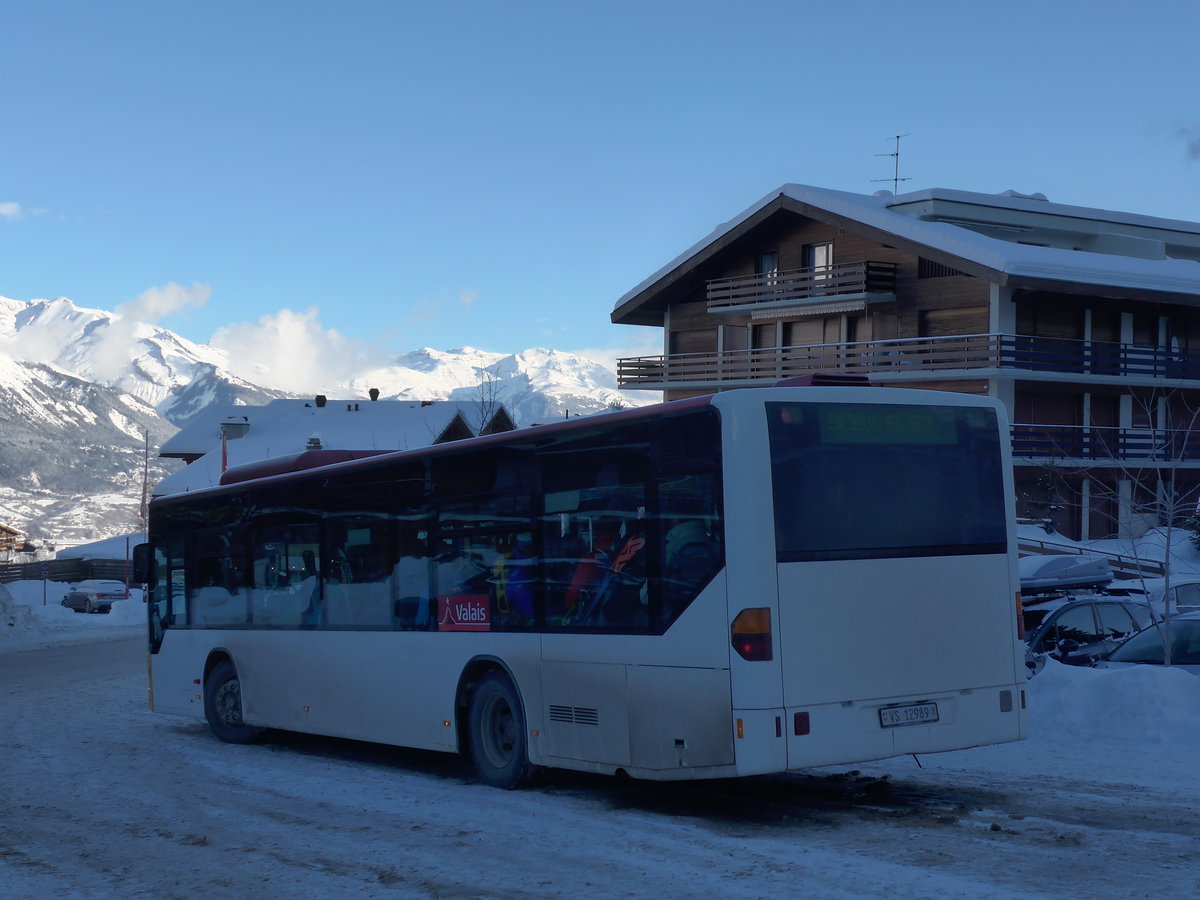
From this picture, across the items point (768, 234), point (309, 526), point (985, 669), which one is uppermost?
point (768, 234)

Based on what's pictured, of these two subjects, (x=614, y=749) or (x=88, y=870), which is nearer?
(x=88, y=870)

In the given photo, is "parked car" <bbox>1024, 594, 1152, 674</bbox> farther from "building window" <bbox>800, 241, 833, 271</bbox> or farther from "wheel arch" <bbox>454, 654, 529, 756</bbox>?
"building window" <bbox>800, 241, 833, 271</bbox>

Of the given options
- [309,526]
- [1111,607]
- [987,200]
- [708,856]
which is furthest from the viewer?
[987,200]

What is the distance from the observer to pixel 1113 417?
4684 cm

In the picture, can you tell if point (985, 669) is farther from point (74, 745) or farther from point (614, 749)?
point (74, 745)

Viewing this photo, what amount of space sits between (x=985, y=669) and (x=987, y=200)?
43701 millimetres

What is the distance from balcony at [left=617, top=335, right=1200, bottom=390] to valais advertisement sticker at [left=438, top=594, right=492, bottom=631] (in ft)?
108

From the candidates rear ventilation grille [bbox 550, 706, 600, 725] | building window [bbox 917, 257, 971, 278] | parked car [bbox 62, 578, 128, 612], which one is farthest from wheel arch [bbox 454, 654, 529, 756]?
parked car [bbox 62, 578, 128, 612]

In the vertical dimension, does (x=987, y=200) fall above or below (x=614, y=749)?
above

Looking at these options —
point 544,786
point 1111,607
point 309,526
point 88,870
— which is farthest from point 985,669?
point 1111,607

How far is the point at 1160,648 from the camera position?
49.4 feet

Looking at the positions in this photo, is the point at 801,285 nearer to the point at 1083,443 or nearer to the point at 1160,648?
the point at 1083,443

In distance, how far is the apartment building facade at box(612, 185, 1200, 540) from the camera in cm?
4281

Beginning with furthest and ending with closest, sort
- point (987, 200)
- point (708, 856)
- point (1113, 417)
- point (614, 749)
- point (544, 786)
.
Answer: point (987, 200)
point (1113, 417)
point (544, 786)
point (614, 749)
point (708, 856)
